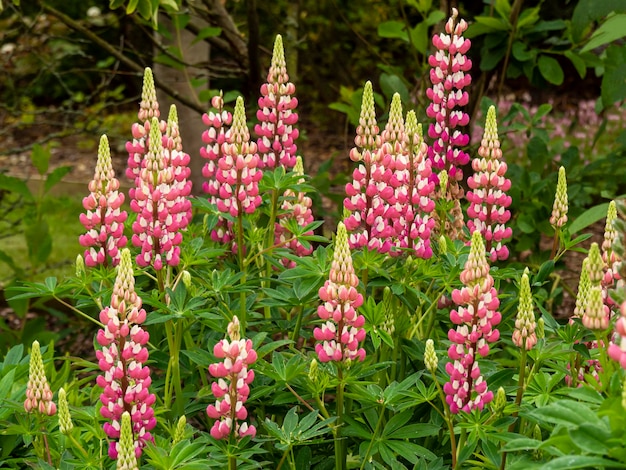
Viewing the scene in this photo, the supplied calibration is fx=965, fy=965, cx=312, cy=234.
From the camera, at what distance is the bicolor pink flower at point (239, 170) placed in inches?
106

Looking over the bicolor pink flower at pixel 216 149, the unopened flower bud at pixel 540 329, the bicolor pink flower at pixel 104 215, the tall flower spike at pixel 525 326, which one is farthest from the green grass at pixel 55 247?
the tall flower spike at pixel 525 326

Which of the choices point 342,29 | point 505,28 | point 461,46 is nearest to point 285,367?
point 461,46

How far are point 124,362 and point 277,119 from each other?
3.87 feet

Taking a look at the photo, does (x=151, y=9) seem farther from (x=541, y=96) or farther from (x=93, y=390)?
(x=541, y=96)

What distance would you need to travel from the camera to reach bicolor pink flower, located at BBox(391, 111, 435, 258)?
8.79 ft

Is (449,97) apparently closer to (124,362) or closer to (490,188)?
(490,188)

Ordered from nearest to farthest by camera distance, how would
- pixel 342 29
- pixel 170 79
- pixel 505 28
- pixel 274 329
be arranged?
pixel 274 329 < pixel 505 28 < pixel 170 79 < pixel 342 29

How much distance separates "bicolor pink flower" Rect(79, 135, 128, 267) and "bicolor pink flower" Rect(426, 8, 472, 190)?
1.01 meters

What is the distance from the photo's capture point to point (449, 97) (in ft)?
9.95

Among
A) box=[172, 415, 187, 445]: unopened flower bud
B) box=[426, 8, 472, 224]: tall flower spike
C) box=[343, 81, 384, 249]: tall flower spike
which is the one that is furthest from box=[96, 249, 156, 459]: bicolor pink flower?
box=[426, 8, 472, 224]: tall flower spike

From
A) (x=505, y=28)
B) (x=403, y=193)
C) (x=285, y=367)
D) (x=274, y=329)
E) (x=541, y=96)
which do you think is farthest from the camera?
(x=541, y=96)

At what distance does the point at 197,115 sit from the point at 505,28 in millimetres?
1852

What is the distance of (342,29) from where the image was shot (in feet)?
35.7

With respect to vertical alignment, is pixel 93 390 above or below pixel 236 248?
below
